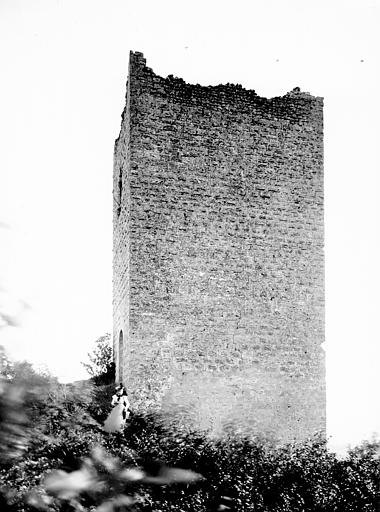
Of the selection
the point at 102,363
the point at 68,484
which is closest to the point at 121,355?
the point at 102,363

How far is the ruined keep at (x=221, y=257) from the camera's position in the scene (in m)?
12.6

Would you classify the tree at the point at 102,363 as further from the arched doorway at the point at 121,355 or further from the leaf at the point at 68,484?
the leaf at the point at 68,484

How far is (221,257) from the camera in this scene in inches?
517

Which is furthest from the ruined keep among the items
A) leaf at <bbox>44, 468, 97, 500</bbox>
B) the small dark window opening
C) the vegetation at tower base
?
leaf at <bbox>44, 468, 97, 500</bbox>

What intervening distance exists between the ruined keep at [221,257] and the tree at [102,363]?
161cm

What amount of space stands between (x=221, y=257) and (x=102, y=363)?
522 cm

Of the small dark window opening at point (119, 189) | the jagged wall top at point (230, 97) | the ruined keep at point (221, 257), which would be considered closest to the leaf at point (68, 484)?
the ruined keep at point (221, 257)

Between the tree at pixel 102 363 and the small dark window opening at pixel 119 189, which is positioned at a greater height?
the small dark window opening at pixel 119 189

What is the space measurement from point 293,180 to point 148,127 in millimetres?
3364

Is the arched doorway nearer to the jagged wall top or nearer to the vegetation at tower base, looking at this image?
the vegetation at tower base

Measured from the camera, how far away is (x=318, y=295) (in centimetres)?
1357

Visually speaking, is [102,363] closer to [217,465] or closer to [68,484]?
[217,465]

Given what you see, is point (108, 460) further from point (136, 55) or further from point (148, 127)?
point (136, 55)

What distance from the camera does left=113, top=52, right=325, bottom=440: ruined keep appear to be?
41.2 feet
